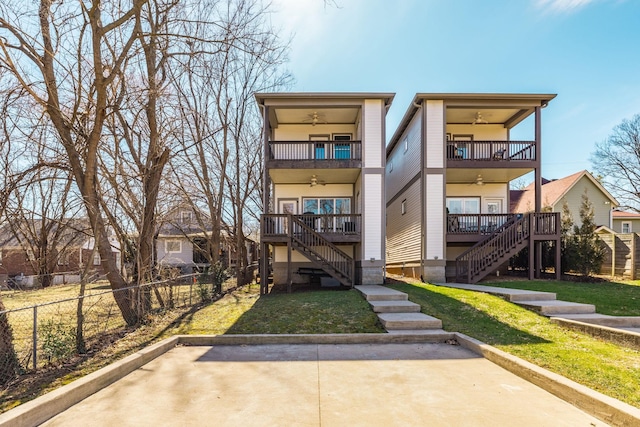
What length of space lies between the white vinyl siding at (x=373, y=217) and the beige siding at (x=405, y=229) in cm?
201

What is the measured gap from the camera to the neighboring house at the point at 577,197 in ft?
80.2

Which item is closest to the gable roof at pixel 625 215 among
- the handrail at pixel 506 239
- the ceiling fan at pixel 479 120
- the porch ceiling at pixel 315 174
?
the ceiling fan at pixel 479 120

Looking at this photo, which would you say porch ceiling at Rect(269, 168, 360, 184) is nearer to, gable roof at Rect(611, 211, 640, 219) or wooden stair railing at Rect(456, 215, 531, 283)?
wooden stair railing at Rect(456, 215, 531, 283)

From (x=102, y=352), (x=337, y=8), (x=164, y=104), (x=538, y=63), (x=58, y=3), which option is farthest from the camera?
(x=538, y=63)

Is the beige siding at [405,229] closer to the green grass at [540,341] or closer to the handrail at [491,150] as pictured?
the handrail at [491,150]

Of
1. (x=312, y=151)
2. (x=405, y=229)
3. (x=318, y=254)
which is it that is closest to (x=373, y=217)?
(x=318, y=254)

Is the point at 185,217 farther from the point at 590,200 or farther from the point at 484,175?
the point at 590,200

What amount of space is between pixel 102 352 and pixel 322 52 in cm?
965

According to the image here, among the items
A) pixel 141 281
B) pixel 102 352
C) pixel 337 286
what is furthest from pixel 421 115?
pixel 102 352

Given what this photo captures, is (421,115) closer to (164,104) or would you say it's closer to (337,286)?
(337,286)

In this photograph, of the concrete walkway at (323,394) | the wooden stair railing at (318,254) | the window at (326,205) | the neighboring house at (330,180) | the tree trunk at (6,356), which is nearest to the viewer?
the concrete walkway at (323,394)

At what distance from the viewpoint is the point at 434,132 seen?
524 inches

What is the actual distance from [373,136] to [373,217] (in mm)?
3205

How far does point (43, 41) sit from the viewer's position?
609 centimetres
